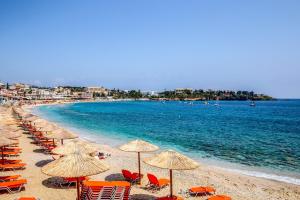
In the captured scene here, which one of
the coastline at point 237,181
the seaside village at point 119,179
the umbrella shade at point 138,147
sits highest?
the umbrella shade at point 138,147

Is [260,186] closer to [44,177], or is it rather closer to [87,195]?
[87,195]

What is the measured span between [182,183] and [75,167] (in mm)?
6167

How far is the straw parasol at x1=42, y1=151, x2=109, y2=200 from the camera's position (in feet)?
29.4

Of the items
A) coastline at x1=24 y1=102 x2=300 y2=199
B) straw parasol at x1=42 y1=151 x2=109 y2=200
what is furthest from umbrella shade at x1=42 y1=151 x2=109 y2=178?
coastline at x1=24 y1=102 x2=300 y2=199

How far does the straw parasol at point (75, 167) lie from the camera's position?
353 inches

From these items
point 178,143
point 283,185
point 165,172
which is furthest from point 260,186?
point 178,143

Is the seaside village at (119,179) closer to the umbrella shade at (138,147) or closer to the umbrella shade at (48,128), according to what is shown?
the umbrella shade at (138,147)

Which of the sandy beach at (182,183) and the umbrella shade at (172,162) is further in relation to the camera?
the sandy beach at (182,183)

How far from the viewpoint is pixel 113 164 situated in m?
16.9

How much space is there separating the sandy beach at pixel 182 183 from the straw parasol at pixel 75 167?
6.95ft

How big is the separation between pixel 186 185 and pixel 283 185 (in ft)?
15.7

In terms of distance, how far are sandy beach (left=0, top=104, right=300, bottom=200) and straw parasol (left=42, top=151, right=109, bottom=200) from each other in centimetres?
212

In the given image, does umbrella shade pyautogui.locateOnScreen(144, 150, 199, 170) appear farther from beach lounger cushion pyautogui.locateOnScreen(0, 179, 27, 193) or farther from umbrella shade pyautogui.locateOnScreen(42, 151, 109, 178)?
beach lounger cushion pyautogui.locateOnScreen(0, 179, 27, 193)

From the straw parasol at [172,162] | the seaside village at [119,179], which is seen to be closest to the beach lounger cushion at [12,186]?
the seaside village at [119,179]
